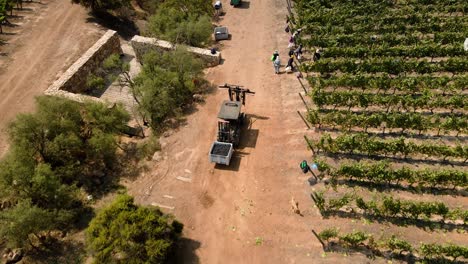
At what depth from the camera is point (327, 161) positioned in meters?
22.3

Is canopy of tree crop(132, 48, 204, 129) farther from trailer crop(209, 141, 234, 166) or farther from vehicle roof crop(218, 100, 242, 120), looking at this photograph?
trailer crop(209, 141, 234, 166)

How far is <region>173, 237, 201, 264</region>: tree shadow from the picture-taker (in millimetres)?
18141

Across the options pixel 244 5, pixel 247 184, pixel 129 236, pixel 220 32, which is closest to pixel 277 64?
pixel 220 32

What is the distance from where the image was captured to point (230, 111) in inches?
908

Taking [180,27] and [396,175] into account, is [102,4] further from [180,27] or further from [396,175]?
[396,175]

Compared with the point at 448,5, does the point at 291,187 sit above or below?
below

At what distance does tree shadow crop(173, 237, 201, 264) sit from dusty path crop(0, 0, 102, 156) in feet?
47.1

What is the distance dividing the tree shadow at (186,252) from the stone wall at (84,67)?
13.0 m

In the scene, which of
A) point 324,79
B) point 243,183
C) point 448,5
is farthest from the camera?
point 448,5

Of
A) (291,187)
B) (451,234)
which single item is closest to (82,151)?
(291,187)

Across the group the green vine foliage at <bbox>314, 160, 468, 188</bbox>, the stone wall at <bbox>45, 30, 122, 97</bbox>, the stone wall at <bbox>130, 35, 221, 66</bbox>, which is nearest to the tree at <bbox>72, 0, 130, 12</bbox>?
the stone wall at <bbox>45, 30, 122, 97</bbox>

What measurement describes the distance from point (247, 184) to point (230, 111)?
15.6ft

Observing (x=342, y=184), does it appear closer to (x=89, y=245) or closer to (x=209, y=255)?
(x=209, y=255)

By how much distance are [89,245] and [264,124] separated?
13101 millimetres
